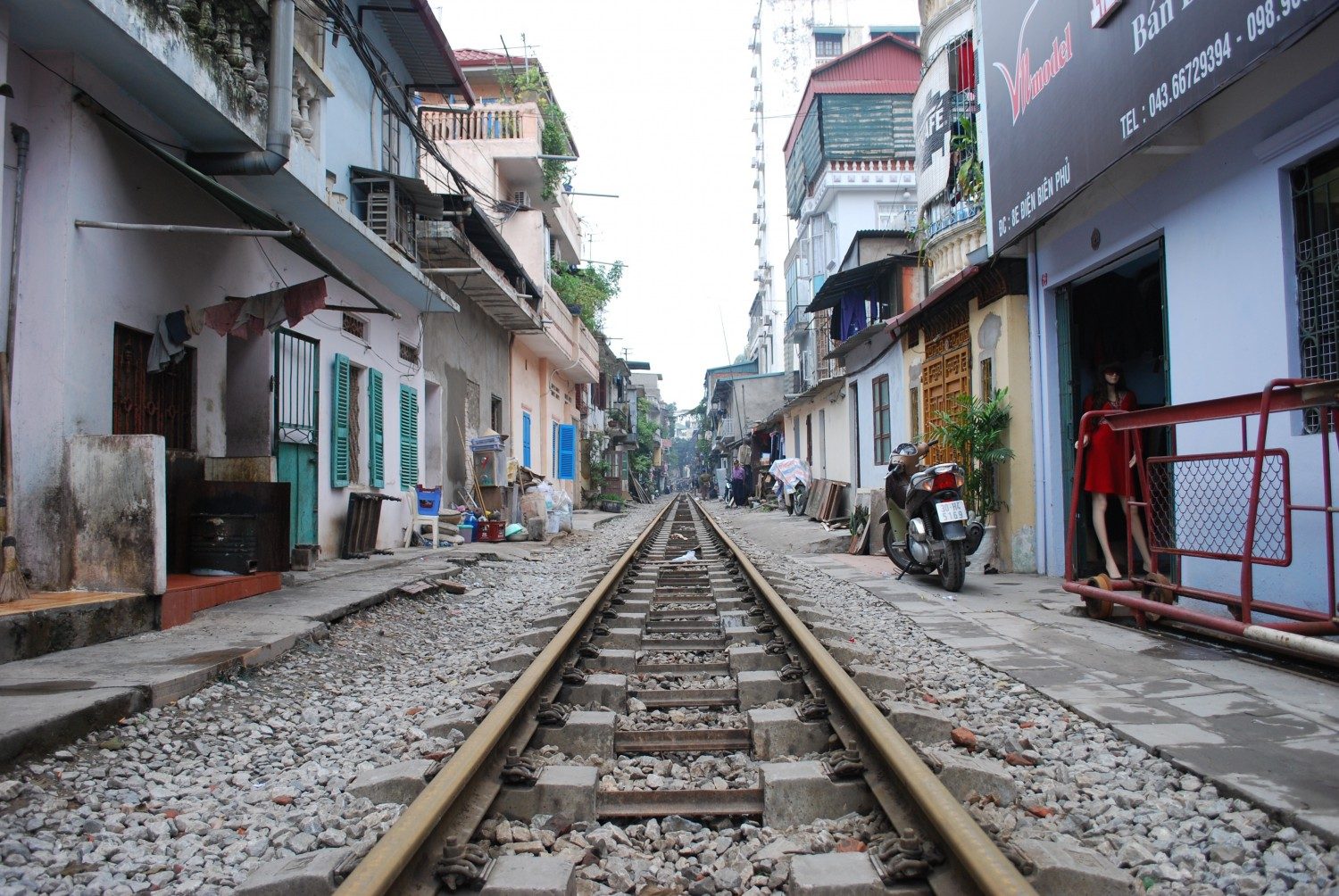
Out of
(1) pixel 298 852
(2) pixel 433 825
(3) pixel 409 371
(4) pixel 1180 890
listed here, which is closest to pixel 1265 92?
(4) pixel 1180 890

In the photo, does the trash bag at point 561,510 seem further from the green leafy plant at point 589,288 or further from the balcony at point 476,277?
the green leafy plant at point 589,288

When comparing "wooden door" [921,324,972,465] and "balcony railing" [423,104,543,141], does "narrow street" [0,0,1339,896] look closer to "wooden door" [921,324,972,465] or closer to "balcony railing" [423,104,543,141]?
"wooden door" [921,324,972,465]

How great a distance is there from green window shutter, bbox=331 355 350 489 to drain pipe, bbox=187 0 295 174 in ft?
10.9

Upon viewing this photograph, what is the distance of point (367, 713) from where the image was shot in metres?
4.01

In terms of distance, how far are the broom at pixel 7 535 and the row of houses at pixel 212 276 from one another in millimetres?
33

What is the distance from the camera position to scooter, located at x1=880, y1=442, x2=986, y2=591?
24.5ft

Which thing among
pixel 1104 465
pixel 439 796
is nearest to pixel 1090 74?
pixel 1104 465

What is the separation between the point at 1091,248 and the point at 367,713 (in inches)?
263

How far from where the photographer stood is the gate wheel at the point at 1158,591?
5254 mm

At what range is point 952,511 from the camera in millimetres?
7379

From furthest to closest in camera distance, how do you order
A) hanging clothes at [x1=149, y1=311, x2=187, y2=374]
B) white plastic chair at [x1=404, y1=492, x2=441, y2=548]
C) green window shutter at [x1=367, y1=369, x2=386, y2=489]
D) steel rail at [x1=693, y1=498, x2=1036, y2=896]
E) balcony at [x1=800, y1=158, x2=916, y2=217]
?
balcony at [x1=800, y1=158, x2=916, y2=217] → white plastic chair at [x1=404, y1=492, x2=441, y2=548] → green window shutter at [x1=367, y1=369, x2=386, y2=489] → hanging clothes at [x1=149, y1=311, x2=187, y2=374] → steel rail at [x1=693, y1=498, x2=1036, y2=896]

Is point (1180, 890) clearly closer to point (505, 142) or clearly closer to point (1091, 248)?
point (1091, 248)

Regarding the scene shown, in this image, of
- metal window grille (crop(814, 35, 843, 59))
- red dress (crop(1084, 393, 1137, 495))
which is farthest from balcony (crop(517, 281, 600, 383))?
metal window grille (crop(814, 35, 843, 59))

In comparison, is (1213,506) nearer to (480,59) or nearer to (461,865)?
(461,865)
